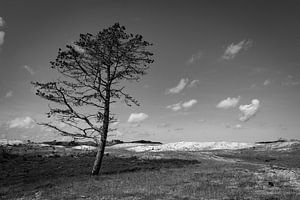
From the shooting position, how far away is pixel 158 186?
784 inches

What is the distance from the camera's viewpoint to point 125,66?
92.3 feet

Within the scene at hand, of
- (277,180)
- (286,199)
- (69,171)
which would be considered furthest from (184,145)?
(286,199)

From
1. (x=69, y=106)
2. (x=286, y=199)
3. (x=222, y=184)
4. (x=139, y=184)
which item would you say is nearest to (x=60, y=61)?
(x=69, y=106)

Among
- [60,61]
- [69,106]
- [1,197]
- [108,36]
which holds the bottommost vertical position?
[1,197]

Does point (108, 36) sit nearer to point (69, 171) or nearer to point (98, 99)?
point (98, 99)

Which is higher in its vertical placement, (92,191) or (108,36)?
(108,36)

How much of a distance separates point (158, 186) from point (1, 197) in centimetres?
925

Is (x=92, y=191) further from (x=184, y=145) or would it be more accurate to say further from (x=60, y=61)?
(x=184, y=145)

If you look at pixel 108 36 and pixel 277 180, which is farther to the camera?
pixel 108 36

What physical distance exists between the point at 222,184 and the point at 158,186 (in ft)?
13.0

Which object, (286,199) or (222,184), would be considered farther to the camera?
(222,184)

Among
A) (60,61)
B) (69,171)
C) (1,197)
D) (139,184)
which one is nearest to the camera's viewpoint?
(1,197)

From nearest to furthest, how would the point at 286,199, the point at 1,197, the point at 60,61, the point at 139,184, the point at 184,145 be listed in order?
the point at 286,199 → the point at 1,197 → the point at 139,184 → the point at 60,61 → the point at 184,145

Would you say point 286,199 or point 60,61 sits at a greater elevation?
point 60,61
